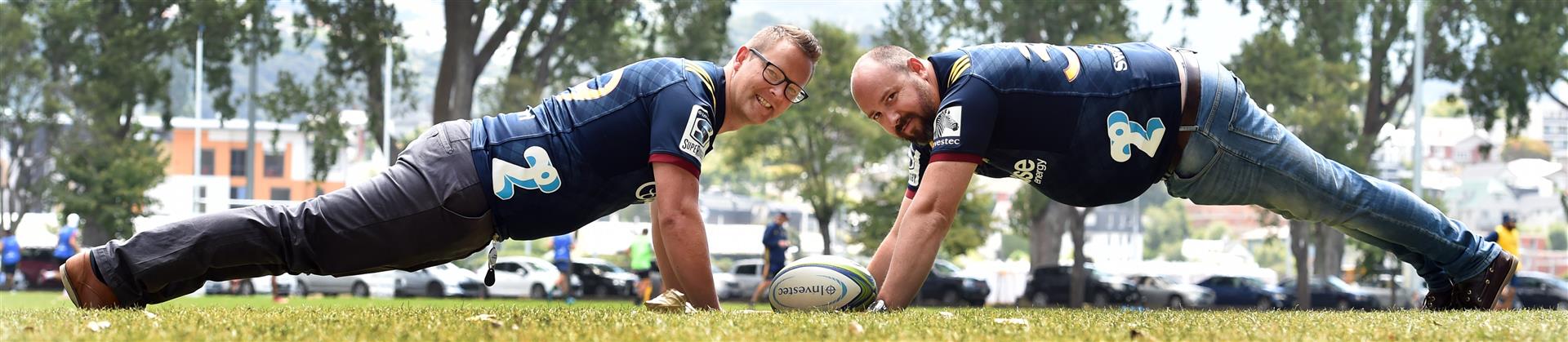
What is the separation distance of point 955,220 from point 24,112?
26020 millimetres

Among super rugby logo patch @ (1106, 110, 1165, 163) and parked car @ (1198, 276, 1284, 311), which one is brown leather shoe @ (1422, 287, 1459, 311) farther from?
parked car @ (1198, 276, 1284, 311)

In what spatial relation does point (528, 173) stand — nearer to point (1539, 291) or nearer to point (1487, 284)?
point (1487, 284)

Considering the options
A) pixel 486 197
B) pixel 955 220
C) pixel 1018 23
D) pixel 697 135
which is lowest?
pixel 955 220

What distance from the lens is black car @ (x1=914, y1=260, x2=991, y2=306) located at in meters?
35.7

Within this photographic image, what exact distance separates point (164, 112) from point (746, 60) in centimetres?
2985

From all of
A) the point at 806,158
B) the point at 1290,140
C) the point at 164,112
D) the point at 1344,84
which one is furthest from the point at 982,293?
the point at 1290,140

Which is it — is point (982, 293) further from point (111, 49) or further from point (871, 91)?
point (871, 91)

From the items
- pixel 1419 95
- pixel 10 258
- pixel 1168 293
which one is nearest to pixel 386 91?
pixel 10 258

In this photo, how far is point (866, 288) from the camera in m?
4.96

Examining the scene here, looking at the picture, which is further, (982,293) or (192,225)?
(982,293)

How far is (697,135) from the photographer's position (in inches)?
179

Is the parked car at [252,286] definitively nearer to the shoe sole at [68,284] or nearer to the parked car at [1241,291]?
the shoe sole at [68,284]

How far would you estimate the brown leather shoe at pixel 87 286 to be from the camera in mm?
4711

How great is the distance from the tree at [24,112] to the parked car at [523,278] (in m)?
11.4
